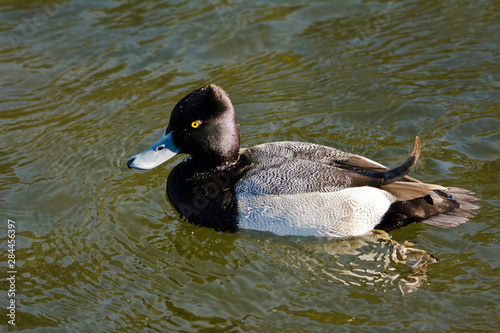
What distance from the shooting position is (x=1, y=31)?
964 centimetres

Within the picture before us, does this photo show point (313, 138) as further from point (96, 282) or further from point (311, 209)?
point (96, 282)

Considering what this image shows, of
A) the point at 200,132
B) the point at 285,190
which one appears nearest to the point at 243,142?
the point at 200,132

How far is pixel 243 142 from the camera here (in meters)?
7.51

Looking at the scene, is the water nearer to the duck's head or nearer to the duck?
the duck

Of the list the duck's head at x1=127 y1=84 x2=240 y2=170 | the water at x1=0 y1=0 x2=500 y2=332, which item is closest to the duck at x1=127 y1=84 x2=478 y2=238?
the duck's head at x1=127 y1=84 x2=240 y2=170

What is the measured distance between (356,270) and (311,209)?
0.77m

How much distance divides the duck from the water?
199mm

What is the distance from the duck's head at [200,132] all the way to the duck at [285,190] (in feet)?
0.03

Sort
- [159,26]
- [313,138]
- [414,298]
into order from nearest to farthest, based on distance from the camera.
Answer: [414,298] < [313,138] < [159,26]

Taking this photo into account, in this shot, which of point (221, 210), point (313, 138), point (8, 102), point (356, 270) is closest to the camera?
point (356, 270)

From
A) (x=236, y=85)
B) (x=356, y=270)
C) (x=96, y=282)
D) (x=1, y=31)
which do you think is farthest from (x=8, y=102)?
(x=356, y=270)

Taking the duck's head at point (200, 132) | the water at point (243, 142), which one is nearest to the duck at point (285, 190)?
the duck's head at point (200, 132)

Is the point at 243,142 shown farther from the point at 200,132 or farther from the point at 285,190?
the point at 285,190

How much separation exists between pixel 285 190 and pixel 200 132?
1107mm
